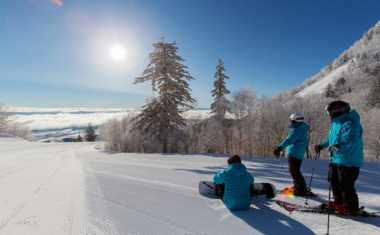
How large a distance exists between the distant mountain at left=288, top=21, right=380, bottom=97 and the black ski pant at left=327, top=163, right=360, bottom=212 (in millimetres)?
63607

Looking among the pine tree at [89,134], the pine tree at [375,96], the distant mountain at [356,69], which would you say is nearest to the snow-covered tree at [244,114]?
the pine tree at [375,96]

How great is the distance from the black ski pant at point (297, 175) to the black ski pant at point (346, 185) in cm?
60

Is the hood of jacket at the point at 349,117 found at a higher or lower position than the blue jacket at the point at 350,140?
higher

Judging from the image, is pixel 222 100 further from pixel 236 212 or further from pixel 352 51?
pixel 352 51

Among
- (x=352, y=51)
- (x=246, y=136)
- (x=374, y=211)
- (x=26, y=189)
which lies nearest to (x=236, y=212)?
(x=374, y=211)

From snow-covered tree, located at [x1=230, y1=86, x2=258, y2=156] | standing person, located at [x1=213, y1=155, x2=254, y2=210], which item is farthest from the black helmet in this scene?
snow-covered tree, located at [x1=230, y1=86, x2=258, y2=156]

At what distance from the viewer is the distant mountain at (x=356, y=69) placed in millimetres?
71600

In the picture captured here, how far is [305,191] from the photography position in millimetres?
3109

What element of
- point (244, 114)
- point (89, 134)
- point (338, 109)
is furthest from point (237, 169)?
point (89, 134)

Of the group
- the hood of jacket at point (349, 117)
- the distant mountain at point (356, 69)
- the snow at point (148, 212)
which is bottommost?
the snow at point (148, 212)

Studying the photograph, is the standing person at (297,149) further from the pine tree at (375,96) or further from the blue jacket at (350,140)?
the pine tree at (375,96)

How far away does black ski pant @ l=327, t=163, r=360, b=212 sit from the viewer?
229cm

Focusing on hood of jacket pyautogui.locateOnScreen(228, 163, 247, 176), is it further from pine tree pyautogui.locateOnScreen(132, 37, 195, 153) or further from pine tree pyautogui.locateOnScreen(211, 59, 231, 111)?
pine tree pyautogui.locateOnScreen(211, 59, 231, 111)

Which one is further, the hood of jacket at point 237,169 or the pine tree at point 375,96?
the pine tree at point 375,96
